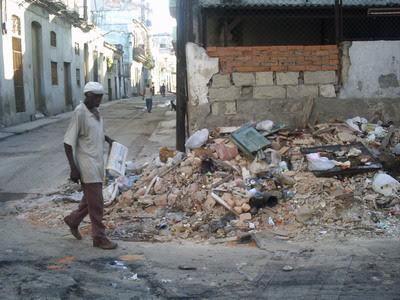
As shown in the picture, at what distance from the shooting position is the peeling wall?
8398mm

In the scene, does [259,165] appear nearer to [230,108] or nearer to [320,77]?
[230,108]

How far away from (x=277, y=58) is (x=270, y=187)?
2.62 m

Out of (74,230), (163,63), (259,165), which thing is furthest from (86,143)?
(163,63)

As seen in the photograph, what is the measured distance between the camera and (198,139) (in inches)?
307

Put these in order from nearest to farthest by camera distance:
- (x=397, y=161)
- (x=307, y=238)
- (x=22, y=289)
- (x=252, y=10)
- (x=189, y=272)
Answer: (x=22, y=289), (x=189, y=272), (x=307, y=238), (x=397, y=161), (x=252, y=10)

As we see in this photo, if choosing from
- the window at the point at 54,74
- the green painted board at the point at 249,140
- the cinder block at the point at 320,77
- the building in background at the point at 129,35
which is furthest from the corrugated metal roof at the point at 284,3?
the building in background at the point at 129,35

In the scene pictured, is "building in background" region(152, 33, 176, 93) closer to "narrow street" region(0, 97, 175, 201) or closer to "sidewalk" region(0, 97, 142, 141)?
"sidewalk" region(0, 97, 142, 141)

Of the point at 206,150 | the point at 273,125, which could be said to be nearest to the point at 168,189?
the point at 206,150

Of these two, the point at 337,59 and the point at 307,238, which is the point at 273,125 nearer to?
the point at 337,59

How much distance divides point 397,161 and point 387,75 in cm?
232

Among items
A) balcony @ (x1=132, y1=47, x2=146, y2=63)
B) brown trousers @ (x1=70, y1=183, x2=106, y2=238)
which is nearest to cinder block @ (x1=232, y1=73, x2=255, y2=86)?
brown trousers @ (x1=70, y1=183, x2=106, y2=238)

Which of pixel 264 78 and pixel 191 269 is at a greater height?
pixel 264 78

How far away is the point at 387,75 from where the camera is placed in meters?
8.49

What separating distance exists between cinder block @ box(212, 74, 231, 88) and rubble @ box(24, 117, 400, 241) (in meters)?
0.74
